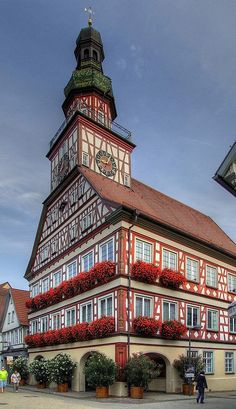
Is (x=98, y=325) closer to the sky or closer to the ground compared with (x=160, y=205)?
closer to the ground

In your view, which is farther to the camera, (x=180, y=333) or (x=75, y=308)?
(x=75, y=308)

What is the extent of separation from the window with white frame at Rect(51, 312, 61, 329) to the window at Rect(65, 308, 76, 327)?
5.46 feet

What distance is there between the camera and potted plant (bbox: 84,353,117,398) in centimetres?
2317

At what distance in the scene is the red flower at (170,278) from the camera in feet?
90.5

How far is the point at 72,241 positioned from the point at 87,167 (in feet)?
17.4

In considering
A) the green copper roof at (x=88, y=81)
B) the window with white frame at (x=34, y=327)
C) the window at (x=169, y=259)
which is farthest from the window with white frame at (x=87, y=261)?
the green copper roof at (x=88, y=81)

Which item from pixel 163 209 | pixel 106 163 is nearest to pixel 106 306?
pixel 163 209

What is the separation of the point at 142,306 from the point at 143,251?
3114 millimetres

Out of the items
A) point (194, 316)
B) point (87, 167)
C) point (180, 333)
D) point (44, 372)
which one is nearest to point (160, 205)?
point (87, 167)

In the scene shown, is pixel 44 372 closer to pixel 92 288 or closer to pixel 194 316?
pixel 92 288

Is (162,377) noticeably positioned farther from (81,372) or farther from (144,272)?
(144,272)

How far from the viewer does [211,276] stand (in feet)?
109

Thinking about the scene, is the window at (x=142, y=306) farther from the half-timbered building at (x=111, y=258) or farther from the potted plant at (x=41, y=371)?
the potted plant at (x=41, y=371)

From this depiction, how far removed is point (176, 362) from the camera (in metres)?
27.0
